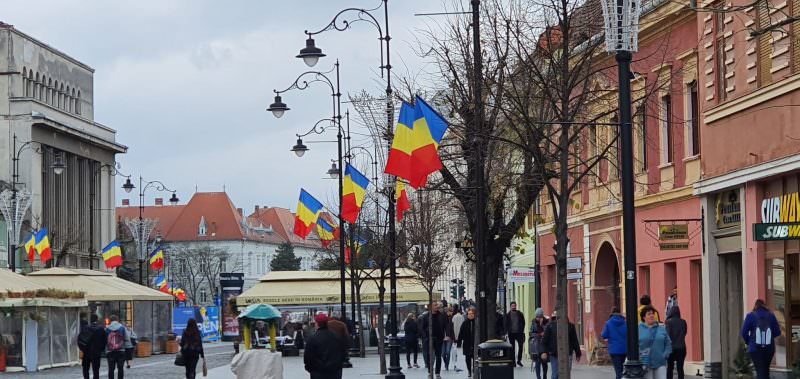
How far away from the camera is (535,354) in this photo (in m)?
33.2

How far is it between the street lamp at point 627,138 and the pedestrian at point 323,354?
5196 mm

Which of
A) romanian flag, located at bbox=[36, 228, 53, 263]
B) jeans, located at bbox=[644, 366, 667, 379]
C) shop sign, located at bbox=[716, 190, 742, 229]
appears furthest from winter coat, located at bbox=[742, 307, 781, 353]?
romanian flag, located at bbox=[36, 228, 53, 263]

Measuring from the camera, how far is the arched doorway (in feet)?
139

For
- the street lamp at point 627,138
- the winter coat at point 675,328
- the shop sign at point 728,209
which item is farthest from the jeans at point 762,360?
the street lamp at point 627,138

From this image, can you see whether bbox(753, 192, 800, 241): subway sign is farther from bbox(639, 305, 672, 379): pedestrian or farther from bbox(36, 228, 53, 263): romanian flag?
bbox(36, 228, 53, 263): romanian flag

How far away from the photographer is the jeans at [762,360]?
975 inches

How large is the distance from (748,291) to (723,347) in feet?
8.25

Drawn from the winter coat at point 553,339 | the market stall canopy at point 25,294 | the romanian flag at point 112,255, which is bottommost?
the winter coat at point 553,339

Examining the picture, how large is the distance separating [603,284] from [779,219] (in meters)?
16.1

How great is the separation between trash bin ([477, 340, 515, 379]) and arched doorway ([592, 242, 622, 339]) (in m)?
18.0

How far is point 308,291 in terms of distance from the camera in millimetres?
63625

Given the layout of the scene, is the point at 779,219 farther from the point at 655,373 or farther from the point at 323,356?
the point at 323,356

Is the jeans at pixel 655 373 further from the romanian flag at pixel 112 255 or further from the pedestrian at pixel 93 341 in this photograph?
the romanian flag at pixel 112 255

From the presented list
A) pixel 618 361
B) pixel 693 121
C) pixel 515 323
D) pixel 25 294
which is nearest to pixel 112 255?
pixel 25 294
